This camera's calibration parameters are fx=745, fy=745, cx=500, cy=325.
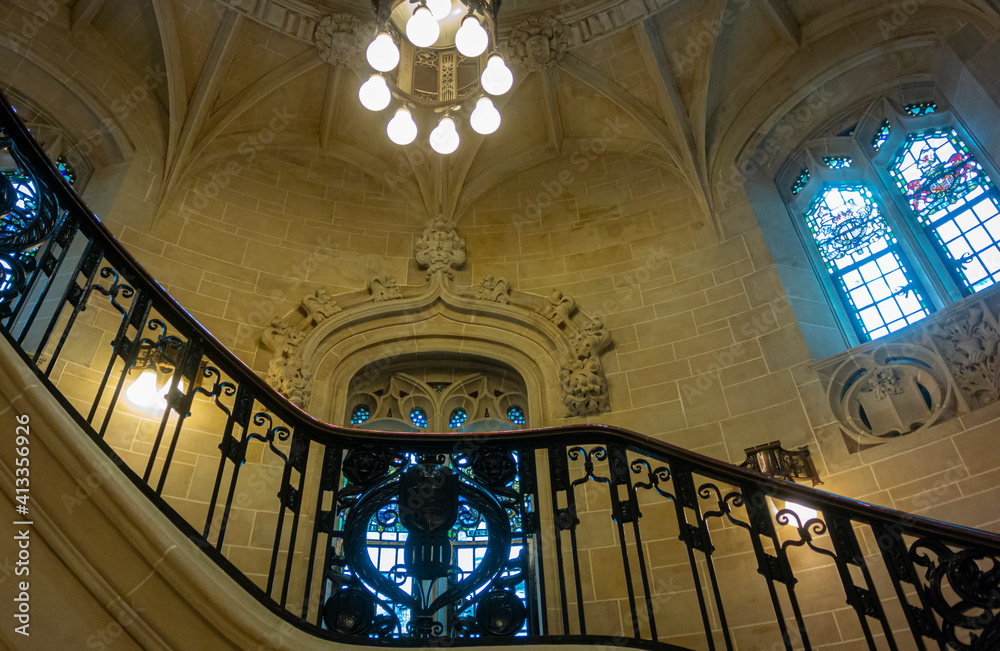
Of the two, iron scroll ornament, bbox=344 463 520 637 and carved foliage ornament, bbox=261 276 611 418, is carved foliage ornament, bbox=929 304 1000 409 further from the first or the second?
iron scroll ornament, bbox=344 463 520 637

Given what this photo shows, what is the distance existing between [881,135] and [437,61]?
172 inches

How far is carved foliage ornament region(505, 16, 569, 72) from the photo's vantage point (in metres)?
8.17

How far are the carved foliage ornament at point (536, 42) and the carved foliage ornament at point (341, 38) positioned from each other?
1617 mm

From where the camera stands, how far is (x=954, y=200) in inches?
254

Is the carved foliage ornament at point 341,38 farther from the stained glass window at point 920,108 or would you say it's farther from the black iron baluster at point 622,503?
the black iron baluster at point 622,503

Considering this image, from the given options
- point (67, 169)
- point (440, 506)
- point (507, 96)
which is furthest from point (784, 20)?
point (67, 169)

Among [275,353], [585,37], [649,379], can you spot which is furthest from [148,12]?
[649,379]

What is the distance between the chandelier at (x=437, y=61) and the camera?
5414 millimetres

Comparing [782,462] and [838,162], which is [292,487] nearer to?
[782,462]

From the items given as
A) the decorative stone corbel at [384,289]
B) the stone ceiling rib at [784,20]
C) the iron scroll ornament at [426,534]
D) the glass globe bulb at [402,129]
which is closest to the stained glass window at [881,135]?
the stone ceiling rib at [784,20]

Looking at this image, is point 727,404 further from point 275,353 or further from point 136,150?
point 136,150

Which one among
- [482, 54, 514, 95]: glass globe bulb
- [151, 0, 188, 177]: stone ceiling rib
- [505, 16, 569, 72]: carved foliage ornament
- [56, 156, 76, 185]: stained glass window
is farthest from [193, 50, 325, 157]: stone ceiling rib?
[482, 54, 514, 95]: glass globe bulb

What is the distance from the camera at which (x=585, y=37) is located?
27.0 ft

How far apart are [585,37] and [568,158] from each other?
4.60 feet
